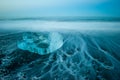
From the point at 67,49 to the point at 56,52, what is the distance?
0.45 metres

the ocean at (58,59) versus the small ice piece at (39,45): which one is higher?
the small ice piece at (39,45)

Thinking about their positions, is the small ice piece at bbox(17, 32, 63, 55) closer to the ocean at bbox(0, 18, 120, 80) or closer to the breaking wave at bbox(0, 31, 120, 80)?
the ocean at bbox(0, 18, 120, 80)

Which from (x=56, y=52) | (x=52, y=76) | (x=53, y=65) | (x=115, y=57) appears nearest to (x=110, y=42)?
(x=115, y=57)

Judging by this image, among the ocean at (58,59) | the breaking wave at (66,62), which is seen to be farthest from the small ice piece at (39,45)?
the breaking wave at (66,62)

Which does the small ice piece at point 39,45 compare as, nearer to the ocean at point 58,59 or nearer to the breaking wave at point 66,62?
the ocean at point 58,59

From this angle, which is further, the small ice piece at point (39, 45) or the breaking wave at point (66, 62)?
the small ice piece at point (39, 45)

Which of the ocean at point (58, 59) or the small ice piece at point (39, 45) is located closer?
Answer: the ocean at point (58, 59)

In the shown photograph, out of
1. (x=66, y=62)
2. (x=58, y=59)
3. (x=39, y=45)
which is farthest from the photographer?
(x=39, y=45)

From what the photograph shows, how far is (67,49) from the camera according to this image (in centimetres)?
422

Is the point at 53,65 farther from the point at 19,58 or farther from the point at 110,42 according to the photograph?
the point at 110,42

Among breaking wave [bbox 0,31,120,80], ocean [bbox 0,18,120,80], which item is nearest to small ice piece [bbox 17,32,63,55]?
ocean [bbox 0,18,120,80]

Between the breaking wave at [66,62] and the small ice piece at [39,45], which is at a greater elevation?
the small ice piece at [39,45]

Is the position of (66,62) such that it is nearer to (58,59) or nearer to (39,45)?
(58,59)

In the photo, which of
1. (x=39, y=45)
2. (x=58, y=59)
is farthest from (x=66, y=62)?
(x=39, y=45)
